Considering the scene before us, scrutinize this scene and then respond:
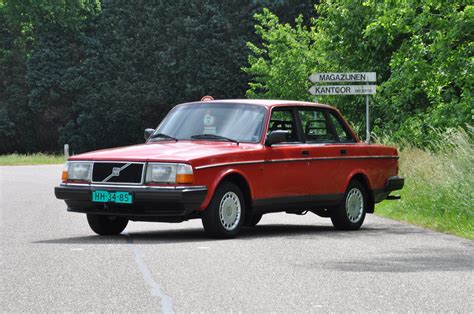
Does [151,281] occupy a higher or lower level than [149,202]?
lower

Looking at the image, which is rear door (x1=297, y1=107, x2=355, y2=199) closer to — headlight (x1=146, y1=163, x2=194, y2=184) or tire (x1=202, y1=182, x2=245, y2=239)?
tire (x1=202, y1=182, x2=245, y2=239)

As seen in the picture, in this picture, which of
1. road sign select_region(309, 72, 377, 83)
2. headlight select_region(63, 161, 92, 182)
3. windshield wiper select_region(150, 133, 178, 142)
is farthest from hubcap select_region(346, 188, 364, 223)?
road sign select_region(309, 72, 377, 83)

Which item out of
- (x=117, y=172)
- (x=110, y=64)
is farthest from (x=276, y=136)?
(x=110, y=64)

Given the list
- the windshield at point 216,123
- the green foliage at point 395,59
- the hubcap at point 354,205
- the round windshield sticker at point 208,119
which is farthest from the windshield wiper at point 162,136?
the green foliage at point 395,59

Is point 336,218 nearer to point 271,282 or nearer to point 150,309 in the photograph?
point 271,282

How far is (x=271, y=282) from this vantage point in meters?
9.20

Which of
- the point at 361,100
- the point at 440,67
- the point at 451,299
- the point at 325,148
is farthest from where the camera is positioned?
the point at 361,100

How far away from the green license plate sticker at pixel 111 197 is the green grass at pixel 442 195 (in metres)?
4.40

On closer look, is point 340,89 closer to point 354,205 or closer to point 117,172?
point 354,205

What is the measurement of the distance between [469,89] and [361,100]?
9084 mm

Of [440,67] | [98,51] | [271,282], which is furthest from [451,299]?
[98,51]

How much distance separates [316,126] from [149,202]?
3.34 m

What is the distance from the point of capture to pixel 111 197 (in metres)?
12.6

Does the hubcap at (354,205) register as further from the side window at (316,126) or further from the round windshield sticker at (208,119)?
the round windshield sticker at (208,119)
